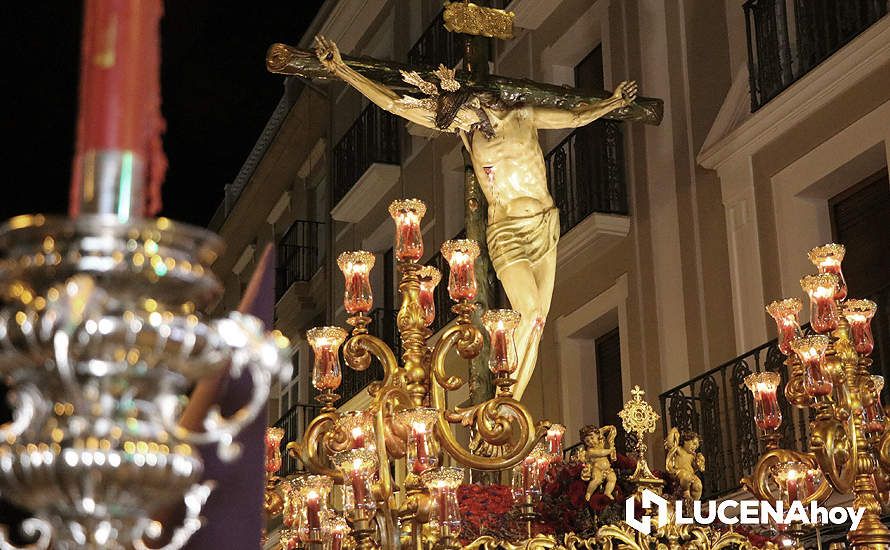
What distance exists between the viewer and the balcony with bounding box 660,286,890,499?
28.5 feet

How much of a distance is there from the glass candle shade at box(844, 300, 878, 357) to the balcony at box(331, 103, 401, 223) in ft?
A: 31.8

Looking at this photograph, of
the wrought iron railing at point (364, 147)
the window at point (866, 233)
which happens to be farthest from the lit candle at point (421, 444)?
the wrought iron railing at point (364, 147)

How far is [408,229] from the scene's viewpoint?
18.5ft

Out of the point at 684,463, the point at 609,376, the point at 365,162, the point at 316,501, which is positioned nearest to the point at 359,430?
the point at 316,501

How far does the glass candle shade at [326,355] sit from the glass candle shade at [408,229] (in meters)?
0.40

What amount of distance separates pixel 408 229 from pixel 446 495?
1239 millimetres

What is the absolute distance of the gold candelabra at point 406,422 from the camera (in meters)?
5.09

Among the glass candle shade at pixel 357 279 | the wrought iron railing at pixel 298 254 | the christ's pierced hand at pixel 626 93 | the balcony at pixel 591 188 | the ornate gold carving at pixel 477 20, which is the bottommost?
the glass candle shade at pixel 357 279

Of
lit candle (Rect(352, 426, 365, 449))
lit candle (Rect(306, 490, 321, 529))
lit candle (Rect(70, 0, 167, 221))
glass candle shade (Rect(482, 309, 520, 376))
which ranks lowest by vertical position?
lit candle (Rect(70, 0, 167, 221))

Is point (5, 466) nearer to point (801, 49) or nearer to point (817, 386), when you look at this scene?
point (817, 386)

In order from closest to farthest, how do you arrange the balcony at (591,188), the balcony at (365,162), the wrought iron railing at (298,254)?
1. the balcony at (591,188)
2. the balcony at (365,162)
3. the wrought iron railing at (298,254)

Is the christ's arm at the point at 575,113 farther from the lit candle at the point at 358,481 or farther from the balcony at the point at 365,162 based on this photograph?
the balcony at the point at 365,162

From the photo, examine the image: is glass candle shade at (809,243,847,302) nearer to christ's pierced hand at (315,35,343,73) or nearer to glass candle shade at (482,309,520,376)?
glass candle shade at (482,309,520,376)

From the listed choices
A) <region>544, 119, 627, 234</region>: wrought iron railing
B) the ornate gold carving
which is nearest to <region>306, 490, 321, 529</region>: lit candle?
the ornate gold carving
